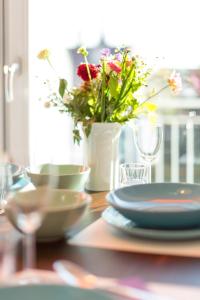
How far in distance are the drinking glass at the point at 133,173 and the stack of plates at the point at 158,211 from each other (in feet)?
0.80

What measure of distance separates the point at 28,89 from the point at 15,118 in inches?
6.7

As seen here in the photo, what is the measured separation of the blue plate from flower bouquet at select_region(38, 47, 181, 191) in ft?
1.05

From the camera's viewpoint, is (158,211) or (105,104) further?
(105,104)

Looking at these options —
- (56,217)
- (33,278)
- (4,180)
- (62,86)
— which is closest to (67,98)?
(62,86)

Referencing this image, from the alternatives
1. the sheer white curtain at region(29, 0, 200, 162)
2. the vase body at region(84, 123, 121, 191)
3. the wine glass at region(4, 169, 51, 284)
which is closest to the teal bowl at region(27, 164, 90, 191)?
the vase body at region(84, 123, 121, 191)

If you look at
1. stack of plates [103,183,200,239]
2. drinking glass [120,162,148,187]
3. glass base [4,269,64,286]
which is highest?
drinking glass [120,162,148,187]

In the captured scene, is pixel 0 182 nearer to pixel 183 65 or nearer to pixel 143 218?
pixel 143 218

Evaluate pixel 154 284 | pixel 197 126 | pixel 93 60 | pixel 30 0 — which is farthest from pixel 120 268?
pixel 197 126

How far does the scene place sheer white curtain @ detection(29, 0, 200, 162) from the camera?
256 centimetres

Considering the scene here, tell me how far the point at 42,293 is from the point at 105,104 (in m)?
0.93

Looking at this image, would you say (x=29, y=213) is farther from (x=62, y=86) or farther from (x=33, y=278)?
(x=62, y=86)

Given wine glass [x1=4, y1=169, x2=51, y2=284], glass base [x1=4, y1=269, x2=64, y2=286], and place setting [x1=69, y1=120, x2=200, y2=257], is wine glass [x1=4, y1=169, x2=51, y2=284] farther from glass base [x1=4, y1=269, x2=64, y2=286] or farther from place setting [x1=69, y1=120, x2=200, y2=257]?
place setting [x1=69, y1=120, x2=200, y2=257]

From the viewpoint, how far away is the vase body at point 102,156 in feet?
5.18

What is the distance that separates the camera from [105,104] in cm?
157
